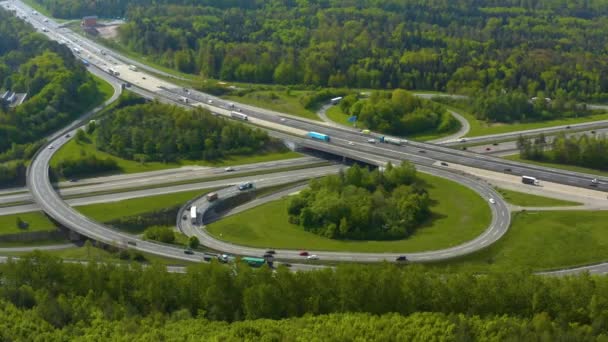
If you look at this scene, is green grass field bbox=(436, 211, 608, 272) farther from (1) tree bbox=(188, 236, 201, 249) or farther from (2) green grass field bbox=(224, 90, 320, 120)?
(2) green grass field bbox=(224, 90, 320, 120)

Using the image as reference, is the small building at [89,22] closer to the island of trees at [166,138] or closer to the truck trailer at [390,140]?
the island of trees at [166,138]

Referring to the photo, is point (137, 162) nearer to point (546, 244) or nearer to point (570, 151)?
point (546, 244)

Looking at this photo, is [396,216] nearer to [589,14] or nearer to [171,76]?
[171,76]

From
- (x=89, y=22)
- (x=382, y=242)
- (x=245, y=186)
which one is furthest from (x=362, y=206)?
(x=89, y=22)

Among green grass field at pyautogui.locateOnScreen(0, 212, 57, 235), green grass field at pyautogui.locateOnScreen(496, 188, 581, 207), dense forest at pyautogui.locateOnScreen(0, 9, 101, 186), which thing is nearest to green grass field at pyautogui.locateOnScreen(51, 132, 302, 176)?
dense forest at pyautogui.locateOnScreen(0, 9, 101, 186)

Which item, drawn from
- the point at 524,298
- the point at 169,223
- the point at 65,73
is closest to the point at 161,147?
the point at 169,223

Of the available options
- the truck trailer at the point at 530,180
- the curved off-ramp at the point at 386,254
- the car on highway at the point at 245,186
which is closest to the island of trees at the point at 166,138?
the car on highway at the point at 245,186
